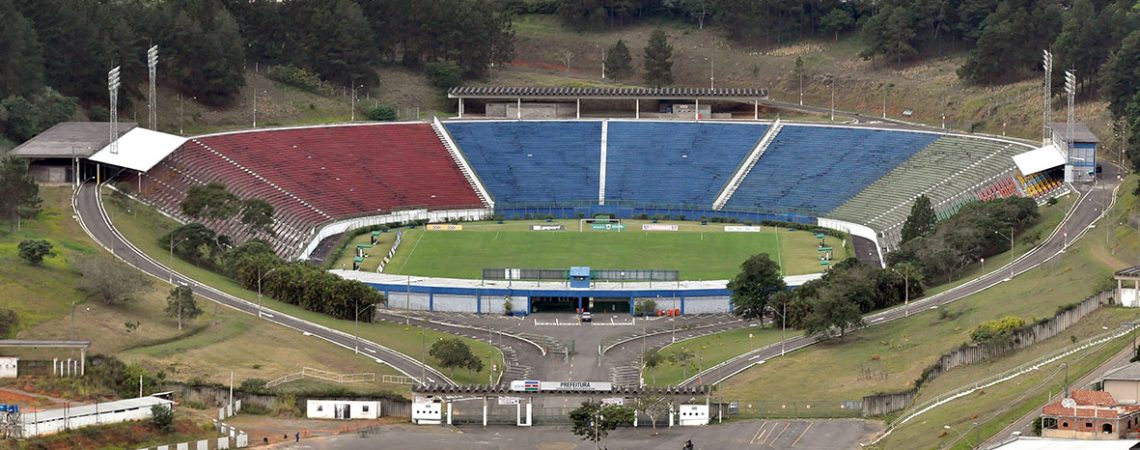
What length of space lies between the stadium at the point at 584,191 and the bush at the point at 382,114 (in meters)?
3.24

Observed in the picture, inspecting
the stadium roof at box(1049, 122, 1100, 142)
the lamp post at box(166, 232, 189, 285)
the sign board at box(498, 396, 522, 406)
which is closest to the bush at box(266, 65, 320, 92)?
the lamp post at box(166, 232, 189, 285)

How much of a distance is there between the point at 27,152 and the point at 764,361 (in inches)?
2181

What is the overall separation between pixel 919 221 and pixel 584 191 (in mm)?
33111

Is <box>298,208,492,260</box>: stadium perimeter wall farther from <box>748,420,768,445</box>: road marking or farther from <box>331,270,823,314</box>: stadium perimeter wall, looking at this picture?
<box>748,420,768,445</box>: road marking

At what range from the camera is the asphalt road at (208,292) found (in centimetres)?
12812

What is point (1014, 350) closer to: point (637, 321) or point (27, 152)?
point (637, 321)

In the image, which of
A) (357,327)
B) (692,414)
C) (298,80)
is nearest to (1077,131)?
(357,327)

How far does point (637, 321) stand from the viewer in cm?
14425

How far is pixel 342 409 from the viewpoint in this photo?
117m

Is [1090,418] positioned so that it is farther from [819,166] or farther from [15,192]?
[819,166]

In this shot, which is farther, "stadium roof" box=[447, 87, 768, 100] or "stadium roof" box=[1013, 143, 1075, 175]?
"stadium roof" box=[447, 87, 768, 100]

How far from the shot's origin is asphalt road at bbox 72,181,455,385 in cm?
12812

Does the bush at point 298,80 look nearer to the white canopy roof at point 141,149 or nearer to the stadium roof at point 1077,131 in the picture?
the white canopy roof at point 141,149

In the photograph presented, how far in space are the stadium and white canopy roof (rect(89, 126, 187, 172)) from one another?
26 centimetres
